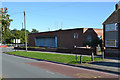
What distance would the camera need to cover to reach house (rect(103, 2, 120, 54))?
26609 millimetres

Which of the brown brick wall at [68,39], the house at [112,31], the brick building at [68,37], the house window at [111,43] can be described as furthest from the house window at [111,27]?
the brown brick wall at [68,39]

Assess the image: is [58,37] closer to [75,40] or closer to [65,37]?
[65,37]

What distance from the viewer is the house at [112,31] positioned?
26.6 metres

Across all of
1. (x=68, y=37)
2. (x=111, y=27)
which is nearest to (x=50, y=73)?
(x=111, y=27)

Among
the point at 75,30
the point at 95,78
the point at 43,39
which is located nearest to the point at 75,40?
the point at 75,30

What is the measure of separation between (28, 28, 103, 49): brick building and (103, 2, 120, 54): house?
5626mm

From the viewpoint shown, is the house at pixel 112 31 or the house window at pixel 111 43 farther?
the house window at pixel 111 43

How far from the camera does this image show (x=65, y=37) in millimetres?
38781

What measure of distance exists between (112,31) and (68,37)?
12.8m

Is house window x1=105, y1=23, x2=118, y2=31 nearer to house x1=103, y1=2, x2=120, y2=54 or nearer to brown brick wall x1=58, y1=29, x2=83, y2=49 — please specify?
house x1=103, y1=2, x2=120, y2=54

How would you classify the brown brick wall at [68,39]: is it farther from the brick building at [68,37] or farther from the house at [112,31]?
the house at [112,31]

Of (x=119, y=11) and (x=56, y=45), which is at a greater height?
(x=119, y=11)

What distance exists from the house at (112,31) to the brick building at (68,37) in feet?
18.5

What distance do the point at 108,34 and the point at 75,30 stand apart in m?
9.29
